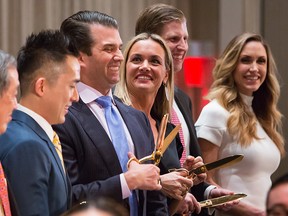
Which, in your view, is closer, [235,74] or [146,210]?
[146,210]

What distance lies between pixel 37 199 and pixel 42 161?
100 millimetres

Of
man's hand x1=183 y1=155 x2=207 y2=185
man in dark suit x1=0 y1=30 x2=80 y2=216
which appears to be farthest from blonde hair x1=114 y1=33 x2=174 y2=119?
man in dark suit x1=0 y1=30 x2=80 y2=216

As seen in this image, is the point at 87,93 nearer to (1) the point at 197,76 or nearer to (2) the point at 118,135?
(2) the point at 118,135

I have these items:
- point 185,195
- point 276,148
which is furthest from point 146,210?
point 276,148

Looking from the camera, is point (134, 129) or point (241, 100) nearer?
point (134, 129)

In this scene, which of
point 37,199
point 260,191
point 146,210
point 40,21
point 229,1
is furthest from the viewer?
point 229,1

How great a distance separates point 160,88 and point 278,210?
4.83 ft

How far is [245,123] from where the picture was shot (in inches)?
135

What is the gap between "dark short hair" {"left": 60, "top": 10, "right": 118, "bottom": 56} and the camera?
2.65m

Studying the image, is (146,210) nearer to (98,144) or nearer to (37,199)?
(98,144)

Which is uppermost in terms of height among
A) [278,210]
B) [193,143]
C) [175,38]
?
[175,38]

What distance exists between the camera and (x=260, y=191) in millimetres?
3365

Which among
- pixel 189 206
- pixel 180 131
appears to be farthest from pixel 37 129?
pixel 180 131

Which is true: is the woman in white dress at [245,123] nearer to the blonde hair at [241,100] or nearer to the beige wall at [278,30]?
the blonde hair at [241,100]
